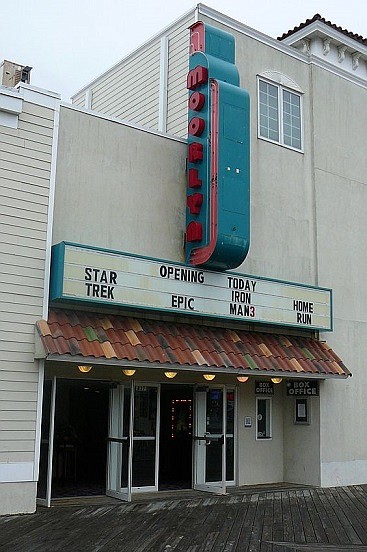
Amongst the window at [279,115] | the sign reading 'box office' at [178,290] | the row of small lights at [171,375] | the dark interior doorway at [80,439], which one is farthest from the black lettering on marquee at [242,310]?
the window at [279,115]

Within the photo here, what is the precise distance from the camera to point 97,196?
12961mm

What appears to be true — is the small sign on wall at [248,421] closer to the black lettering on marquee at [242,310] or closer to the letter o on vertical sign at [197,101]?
the black lettering on marquee at [242,310]

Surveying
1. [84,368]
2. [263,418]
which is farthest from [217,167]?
[263,418]

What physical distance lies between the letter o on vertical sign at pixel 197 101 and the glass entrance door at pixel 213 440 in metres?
Result: 5.87

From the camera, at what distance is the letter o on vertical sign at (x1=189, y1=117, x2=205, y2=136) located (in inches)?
535

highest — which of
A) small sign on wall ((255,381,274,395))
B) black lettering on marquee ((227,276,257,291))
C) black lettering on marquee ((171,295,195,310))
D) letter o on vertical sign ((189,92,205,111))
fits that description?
letter o on vertical sign ((189,92,205,111))

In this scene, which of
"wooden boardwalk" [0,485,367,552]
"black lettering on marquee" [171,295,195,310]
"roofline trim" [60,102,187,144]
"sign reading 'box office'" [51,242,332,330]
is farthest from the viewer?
"black lettering on marquee" [171,295,195,310]

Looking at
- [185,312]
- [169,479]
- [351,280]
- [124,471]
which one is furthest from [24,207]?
[351,280]

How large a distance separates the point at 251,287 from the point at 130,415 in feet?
11.6

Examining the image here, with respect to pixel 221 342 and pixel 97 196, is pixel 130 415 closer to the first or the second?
pixel 221 342

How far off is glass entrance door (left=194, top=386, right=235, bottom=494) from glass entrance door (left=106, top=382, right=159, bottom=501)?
1.00 meters

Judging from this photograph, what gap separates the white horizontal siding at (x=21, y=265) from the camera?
1124cm

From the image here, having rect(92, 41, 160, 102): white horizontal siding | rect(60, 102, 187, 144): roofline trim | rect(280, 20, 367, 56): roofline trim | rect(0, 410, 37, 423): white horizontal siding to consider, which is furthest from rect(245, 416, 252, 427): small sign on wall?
rect(280, 20, 367, 56): roofline trim

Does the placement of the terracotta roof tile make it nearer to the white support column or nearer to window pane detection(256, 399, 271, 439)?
the white support column
